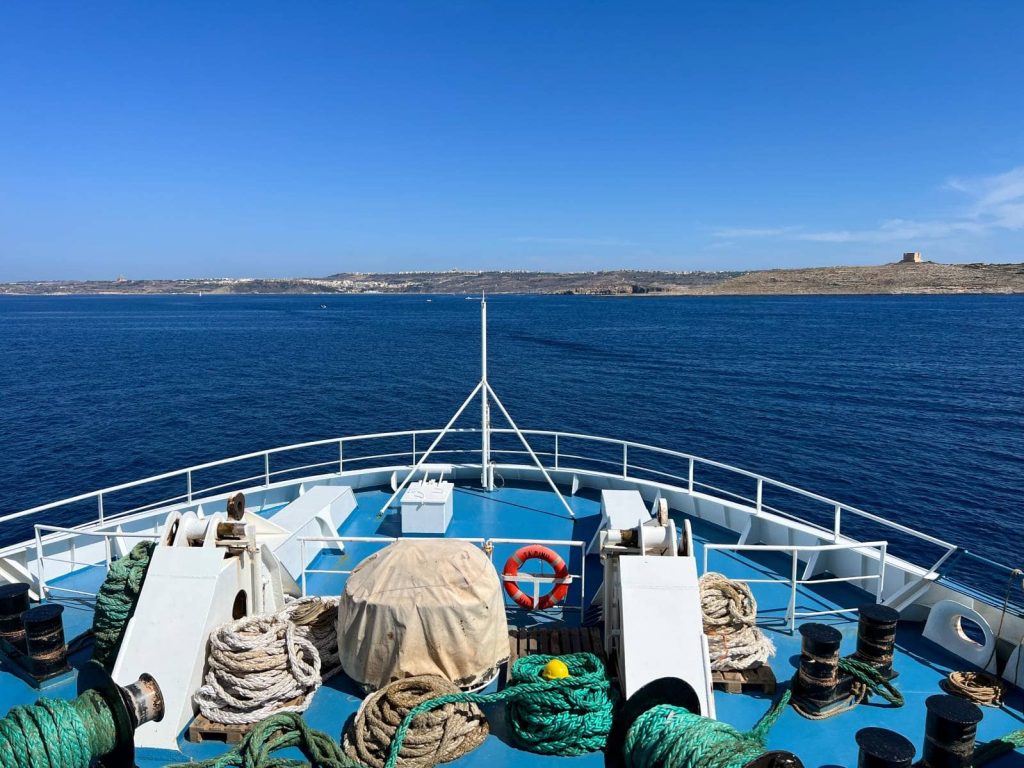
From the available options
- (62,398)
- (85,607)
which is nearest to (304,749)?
(85,607)

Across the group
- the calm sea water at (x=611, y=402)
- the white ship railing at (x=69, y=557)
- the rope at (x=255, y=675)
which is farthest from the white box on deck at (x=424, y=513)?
the calm sea water at (x=611, y=402)

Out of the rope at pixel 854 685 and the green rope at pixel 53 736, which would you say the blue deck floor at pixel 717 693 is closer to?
the rope at pixel 854 685

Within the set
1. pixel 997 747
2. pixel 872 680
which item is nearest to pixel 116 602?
pixel 872 680

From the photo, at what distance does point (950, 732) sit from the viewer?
4.58 metres

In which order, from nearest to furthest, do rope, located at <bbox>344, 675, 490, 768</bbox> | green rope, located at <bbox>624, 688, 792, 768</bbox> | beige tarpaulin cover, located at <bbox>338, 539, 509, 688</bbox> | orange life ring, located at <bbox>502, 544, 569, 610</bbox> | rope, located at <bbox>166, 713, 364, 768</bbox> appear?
green rope, located at <bbox>624, 688, 792, 768</bbox> < rope, located at <bbox>166, 713, 364, 768</bbox> < rope, located at <bbox>344, 675, 490, 768</bbox> < beige tarpaulin cover, located at <bbox>338, 539, 509, 688</bbox> < orange life ring, located at <bbox>502, 544, 569, 610</bbox>

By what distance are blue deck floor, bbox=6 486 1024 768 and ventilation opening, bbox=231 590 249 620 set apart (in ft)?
3.70

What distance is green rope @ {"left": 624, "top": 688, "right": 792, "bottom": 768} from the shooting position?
3.96 m

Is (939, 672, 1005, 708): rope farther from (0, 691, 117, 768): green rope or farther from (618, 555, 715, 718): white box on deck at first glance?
(0, 691, 117, 768): green rope

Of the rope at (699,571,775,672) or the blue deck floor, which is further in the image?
the rope at (699,571,775,672)

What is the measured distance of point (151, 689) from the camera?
377 centimetres

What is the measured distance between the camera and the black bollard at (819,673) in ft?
19.1

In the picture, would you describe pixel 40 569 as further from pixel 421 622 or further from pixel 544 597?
pixel 544 597

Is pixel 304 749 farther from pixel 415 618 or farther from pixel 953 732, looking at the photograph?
pixel 953 732

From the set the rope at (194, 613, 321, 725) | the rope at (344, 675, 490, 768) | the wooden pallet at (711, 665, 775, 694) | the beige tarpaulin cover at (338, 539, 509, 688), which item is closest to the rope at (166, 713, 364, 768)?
the rope at (344, 675, 490, 768)
